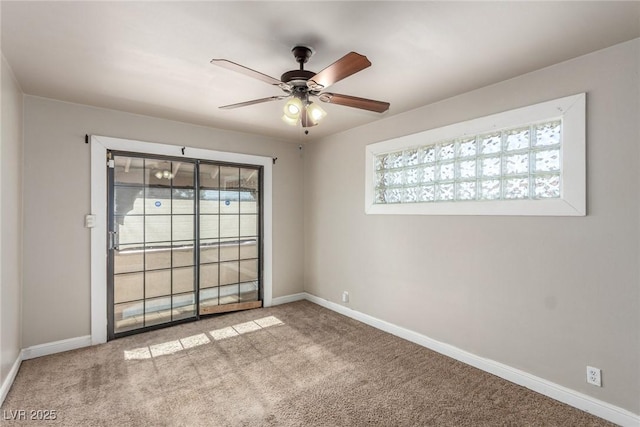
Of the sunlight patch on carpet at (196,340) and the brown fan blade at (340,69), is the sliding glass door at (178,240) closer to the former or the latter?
the sunlight patch on carpet at (196,340)

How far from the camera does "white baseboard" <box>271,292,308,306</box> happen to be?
15.6ft

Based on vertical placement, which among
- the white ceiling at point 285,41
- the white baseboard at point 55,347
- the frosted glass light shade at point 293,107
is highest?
the white ceiling at point 285,41

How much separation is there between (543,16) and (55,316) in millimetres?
4697

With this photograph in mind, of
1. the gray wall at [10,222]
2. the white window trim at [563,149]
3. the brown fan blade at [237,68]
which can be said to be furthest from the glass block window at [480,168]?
the gray wall at [10,222]

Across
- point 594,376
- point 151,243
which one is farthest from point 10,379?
point 594,376

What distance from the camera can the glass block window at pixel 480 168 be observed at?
8.12 ft

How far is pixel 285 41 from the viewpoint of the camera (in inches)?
80.8

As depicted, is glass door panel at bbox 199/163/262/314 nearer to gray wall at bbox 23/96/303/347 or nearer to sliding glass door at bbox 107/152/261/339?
sliding glass door at bbox 107/152/261/339

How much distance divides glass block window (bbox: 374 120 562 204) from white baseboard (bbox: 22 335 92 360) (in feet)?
11.7

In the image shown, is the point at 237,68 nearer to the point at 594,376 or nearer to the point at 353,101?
the point at 353,101

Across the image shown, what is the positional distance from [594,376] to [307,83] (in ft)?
9.29

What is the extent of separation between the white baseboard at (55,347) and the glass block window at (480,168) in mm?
3551

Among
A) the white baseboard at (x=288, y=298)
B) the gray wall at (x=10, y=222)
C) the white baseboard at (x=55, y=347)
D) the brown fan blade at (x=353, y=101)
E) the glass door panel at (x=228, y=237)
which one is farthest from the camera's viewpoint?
the white baseboard at (x=288, y=298)

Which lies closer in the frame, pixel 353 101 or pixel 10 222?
pixel 353 101
